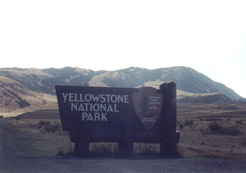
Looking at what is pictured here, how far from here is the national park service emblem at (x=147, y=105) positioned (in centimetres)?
1575

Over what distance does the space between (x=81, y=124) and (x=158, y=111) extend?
3319 mm

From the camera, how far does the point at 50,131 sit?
32656 mm

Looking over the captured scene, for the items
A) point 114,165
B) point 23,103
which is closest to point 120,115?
point 114,165

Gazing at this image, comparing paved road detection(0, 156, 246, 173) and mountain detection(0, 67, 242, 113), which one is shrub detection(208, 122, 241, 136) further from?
mountain detection(0, 67, 242, 113)

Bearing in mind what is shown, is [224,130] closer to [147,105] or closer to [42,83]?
[147,105]

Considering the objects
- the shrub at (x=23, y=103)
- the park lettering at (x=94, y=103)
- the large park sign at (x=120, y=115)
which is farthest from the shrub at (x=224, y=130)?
the shrub at (x=23, y=103)

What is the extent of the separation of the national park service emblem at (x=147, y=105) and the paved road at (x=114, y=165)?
9.09 ft

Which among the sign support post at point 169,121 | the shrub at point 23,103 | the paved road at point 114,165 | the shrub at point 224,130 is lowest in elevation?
the shrub at point 23,103

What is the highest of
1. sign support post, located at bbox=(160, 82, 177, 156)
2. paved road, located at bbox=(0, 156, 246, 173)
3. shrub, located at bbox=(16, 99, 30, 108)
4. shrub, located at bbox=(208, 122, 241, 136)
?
sign support post, located at bbox=(160, 82, 177, 156)

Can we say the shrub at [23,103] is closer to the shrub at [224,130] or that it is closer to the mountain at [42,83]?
the mountain at [42,83]

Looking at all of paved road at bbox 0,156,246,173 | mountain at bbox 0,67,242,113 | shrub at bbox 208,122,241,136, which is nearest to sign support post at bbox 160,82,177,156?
paved road at bbox 0,156,246,173

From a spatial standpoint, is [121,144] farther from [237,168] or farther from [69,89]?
[237,168]

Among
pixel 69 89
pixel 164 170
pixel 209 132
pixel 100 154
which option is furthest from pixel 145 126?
pixel 209 132

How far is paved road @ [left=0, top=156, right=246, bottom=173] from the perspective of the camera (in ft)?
35.4
